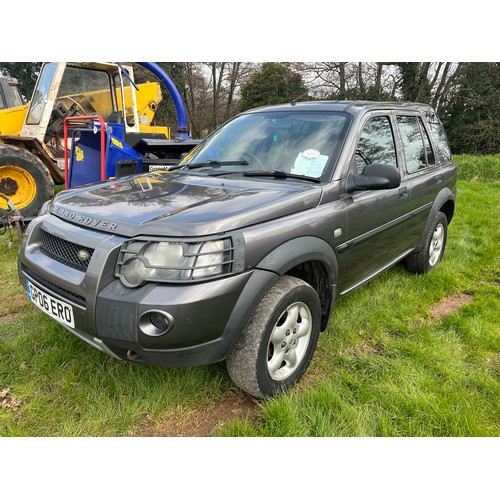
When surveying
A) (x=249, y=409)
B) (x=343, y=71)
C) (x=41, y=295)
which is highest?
(x=343, y=71)

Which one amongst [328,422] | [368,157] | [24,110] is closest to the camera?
[328,422]

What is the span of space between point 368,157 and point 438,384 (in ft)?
5.84

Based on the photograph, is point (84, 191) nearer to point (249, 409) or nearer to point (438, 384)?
point (249, 409)

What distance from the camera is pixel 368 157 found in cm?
327

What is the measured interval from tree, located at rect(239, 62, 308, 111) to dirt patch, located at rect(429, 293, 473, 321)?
56.7 ft

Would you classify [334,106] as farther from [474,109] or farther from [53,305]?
[474,109]

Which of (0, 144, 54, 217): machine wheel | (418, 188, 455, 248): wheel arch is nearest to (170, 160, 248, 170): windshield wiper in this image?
(418, 188, 455, 248): wheel arch

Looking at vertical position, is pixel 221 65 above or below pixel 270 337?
above

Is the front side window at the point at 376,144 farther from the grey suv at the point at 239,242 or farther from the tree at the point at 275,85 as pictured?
the tree at the point at 275,85

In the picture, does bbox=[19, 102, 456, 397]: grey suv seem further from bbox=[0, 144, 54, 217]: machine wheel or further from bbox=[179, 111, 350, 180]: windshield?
bbox=[0, 144, 54, 217]: machine wheel

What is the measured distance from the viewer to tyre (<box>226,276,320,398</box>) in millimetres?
2318

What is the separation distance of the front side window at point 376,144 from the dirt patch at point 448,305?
148 cm

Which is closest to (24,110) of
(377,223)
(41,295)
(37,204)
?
(37,204)

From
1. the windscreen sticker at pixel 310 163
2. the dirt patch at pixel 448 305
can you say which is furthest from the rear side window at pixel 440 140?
the windscreen sticker at pixel 310 163
